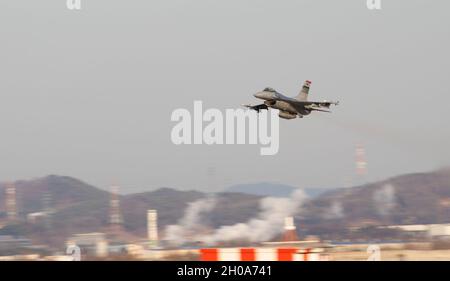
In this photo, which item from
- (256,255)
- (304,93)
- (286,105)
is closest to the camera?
(256,255)

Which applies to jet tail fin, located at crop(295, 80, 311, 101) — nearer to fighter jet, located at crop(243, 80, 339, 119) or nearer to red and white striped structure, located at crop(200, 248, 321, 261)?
fighter jet, located at crop(243, 80, 339, 119)

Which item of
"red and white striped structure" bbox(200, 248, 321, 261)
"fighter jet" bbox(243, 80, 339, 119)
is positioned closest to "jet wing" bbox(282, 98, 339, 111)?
"fighter jet" bbox(243, 80, 339, 119)

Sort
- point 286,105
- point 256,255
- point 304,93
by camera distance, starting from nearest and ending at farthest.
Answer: point 256,255 → point 286,105 → point 304,93

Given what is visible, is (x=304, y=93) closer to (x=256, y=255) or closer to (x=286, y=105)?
(x=286, y=105)

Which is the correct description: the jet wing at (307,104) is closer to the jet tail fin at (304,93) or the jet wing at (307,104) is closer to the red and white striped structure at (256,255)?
the jet tail fin at (304,93)

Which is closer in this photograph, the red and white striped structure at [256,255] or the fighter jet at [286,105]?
the red and white striped structure at [256,255]

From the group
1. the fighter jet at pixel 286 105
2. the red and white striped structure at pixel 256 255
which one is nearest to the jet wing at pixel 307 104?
the fighter jet at pixel 286 105

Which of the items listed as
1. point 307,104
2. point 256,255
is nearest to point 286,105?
point 307,104

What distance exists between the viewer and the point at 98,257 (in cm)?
12962

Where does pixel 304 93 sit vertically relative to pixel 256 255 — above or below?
above

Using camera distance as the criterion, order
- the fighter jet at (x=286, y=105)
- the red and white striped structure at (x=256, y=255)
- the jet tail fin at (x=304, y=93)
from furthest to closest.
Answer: the jet tail fin at (x=304, y=93)
the fighter jet at (x=286, y=105)
the red and white striped structure at (x=256, y=255)

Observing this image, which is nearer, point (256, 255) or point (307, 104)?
point (256, 255)
